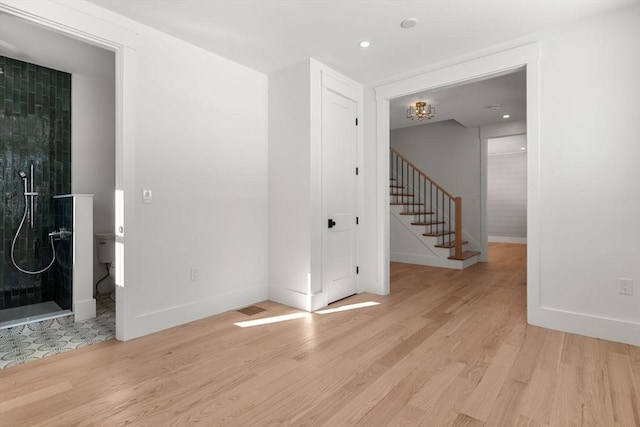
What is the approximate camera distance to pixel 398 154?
7.11m

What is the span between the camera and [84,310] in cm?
321

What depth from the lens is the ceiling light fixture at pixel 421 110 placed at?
5.10 m

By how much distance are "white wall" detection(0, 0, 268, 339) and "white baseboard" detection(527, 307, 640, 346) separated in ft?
9.07

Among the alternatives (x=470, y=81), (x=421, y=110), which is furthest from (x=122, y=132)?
(x=421, y=110)

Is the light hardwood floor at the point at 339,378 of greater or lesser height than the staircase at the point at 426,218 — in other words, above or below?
below

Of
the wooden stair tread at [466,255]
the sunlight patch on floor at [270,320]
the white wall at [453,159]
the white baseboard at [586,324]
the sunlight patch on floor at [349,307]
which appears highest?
the white wall at [453,159]

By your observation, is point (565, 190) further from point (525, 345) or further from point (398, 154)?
point (398, 154)

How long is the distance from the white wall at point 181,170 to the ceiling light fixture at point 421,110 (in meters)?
2.51

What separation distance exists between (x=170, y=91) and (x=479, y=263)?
19.2 ft

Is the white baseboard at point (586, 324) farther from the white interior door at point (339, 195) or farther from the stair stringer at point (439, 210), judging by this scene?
the stair stringer at point (439, 210)

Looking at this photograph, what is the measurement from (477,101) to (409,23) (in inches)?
113

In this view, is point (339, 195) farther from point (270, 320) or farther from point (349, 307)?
point (270, 320)

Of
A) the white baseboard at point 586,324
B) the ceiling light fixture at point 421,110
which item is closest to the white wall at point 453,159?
the ceiling light fixture at point 421,110

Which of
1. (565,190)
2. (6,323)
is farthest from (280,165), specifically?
(6,323)
